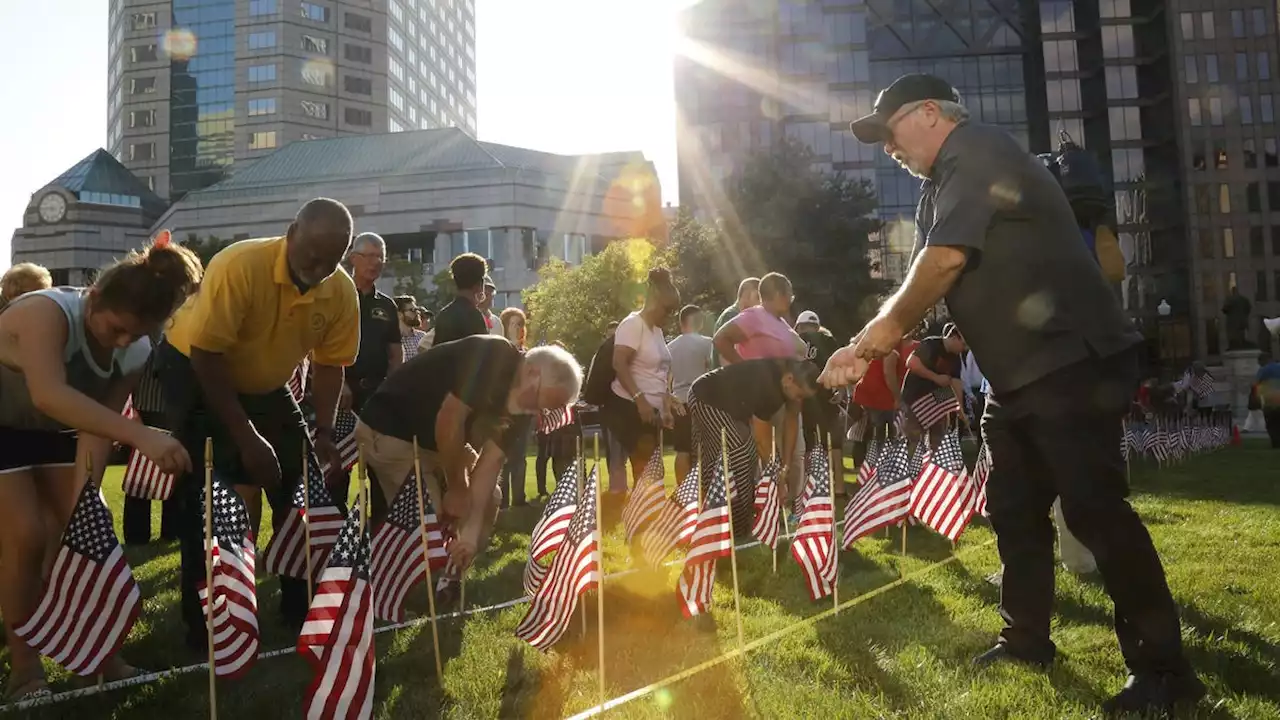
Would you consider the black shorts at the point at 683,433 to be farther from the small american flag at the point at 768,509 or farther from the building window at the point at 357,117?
the building window at the point at 357,117

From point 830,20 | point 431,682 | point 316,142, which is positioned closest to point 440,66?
point 316,142

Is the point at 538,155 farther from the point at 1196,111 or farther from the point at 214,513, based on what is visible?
the point at 214,513

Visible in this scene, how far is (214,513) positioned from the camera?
3760 millimetres

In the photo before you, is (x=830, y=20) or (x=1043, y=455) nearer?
(x=1043, y=455)

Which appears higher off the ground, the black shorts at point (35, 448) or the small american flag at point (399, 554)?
the black shorts at point (35, 448)

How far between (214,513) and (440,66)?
138 metres

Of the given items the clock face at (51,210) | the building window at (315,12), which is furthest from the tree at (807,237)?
the building window at (315,12)

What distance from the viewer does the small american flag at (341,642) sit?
329cm

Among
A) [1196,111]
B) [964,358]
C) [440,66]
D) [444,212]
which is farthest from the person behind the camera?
[440,66]

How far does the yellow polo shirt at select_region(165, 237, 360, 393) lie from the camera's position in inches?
180

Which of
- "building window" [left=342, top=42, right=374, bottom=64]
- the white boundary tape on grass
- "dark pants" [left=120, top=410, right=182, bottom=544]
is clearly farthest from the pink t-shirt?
"building window" [left=342, top=42, right=374, bottom=64]

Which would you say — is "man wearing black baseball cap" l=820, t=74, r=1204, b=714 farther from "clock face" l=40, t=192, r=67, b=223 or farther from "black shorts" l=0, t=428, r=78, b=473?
"clock face" l=40, t=192, r=67, b=223

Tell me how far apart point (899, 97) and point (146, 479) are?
5866 mm

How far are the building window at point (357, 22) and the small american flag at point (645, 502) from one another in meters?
110
